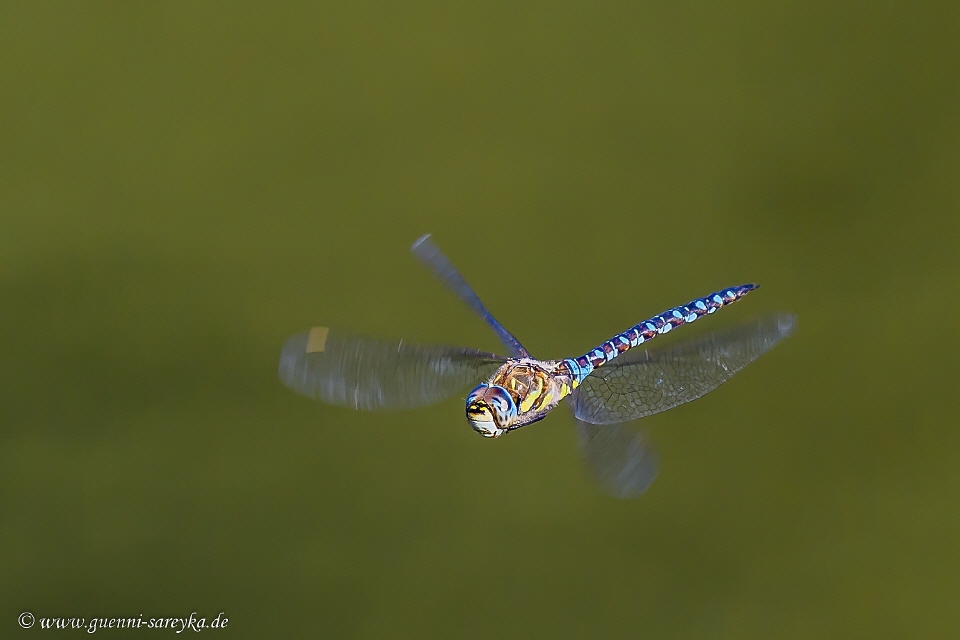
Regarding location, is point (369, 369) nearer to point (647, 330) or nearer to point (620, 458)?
point (620, 458)

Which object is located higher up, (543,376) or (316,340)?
(316,340)

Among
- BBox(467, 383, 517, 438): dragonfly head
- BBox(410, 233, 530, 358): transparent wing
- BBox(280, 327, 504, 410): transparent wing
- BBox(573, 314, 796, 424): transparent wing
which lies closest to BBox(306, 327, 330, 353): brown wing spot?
BBox(280, 327, 504, 410): transparent wing

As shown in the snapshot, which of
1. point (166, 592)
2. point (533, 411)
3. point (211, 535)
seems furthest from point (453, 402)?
point (166, 592)

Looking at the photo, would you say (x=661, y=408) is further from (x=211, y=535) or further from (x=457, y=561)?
(x=211, y=535)

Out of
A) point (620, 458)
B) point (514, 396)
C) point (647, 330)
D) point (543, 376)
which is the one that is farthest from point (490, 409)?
point (647, 330)

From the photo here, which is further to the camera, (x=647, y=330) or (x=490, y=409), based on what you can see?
(x=647, y=330)

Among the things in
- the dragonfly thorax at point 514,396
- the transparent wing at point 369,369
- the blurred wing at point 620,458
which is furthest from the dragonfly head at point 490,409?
the blurred wing at point 620,458

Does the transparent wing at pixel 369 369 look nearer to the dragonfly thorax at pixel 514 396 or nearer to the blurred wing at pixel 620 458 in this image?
the dragonfly thorax at pixel 514 396
